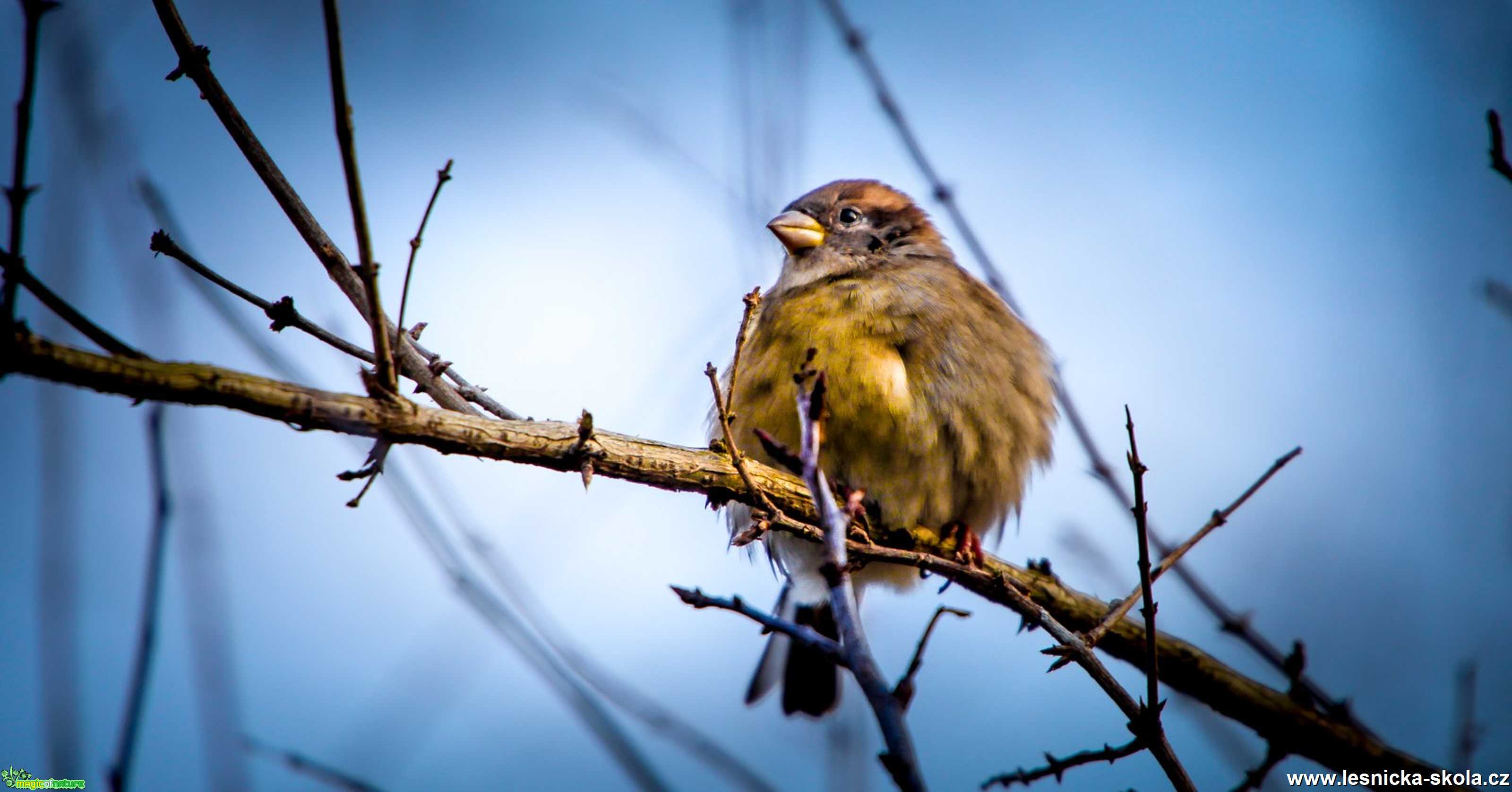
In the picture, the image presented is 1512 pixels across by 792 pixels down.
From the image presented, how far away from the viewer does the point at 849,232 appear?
16.0 ft

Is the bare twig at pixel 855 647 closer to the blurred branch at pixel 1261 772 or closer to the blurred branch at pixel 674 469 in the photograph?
the blurred branch at pixel 674 469

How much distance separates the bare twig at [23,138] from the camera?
1639mm

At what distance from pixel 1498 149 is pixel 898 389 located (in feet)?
6.68

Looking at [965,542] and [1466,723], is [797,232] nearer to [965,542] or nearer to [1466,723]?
[965,542]

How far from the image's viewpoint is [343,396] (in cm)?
221

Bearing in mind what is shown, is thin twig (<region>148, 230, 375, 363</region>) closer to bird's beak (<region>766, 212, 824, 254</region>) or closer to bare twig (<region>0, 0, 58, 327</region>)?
bare twig (<region>0, 0, 58, 327</region>)

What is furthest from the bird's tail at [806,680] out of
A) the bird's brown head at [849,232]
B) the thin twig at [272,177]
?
the thin twig at [272,177]

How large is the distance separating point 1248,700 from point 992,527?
3.66ft

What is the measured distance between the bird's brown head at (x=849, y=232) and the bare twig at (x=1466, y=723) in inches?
99.3

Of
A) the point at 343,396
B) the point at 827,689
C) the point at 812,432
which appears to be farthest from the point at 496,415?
the point at 827,689

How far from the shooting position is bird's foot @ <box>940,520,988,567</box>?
394cm

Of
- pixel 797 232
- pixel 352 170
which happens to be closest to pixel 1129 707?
pixel 352 170

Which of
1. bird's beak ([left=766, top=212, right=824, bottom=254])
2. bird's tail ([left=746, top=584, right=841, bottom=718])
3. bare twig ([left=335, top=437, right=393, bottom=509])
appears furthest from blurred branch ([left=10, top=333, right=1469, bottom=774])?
bird's beak ([left=766, top=212, right=824, bottom=254])

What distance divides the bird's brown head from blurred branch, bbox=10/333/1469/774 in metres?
1.29
